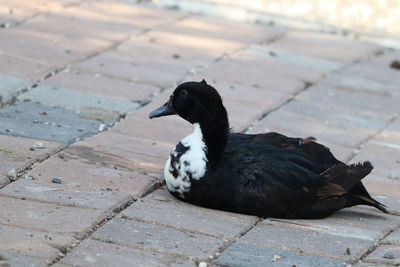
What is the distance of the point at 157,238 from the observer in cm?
432

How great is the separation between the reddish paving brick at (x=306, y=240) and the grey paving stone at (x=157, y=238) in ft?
0.77

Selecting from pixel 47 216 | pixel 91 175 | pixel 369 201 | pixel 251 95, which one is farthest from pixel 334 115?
pixel 47 216

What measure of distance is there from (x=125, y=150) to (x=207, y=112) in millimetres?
865

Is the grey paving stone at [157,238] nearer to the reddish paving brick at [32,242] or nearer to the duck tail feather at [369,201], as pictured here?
the reddish paving brick at [32,242]

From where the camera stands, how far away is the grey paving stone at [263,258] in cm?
416

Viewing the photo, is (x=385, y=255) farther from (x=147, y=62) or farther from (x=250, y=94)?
(x=147, y=62)

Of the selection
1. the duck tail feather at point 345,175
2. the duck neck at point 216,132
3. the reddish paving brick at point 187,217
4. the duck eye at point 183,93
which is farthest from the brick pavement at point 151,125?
the duck eye at point 183,93

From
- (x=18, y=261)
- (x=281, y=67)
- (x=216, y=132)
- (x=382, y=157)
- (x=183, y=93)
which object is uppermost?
(x=183, y=93)

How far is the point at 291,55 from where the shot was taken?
8094 millimetres

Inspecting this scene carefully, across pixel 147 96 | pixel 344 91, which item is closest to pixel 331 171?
pixel 147 96

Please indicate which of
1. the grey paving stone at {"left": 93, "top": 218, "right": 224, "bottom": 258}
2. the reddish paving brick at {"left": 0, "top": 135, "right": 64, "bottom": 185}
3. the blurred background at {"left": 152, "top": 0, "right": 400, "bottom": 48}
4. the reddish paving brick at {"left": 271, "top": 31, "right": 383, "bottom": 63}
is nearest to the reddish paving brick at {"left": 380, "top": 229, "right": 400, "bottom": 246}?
the grey paving stone at {"left": 93, "top": 218, "right": 224, "bottom": 258}

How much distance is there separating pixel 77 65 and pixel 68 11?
4.69 ft

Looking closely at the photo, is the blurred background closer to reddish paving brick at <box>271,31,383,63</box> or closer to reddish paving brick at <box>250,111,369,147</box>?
reddish paving brick at <box>271,31,383,63</box>

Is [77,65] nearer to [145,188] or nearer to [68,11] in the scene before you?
[68,11]
